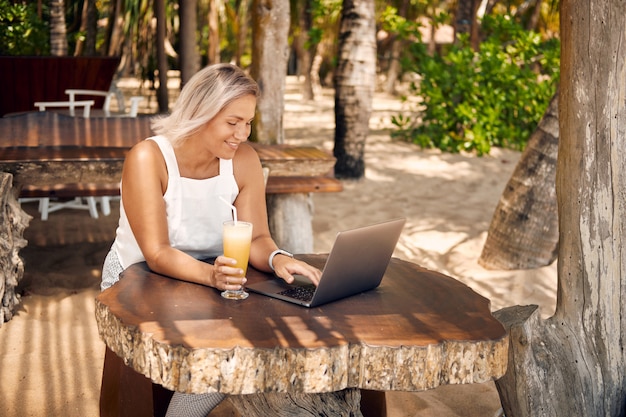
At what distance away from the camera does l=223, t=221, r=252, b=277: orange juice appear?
2.33 metres

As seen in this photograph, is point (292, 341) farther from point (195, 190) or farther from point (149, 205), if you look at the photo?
point (195, 190)

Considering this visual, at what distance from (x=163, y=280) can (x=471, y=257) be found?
3646mm

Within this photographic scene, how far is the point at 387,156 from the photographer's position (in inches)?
382

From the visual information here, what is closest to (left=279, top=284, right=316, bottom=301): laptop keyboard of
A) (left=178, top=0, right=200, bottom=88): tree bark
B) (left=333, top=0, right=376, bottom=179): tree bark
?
(left=178, top=0, right=200, bottom=88): tree bark

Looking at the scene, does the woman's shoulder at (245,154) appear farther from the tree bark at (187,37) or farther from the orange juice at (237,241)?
the tree bark at (187,37)

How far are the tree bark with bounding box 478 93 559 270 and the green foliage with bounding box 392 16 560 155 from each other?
14.9 ft

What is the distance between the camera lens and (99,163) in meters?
4.15

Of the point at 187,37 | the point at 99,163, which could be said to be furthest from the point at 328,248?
the point at 187,37

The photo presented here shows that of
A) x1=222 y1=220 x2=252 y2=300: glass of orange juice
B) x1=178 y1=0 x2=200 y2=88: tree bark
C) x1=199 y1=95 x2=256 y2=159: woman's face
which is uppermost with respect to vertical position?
x1=178 y1=0 x2=200 y2=88: tree bark

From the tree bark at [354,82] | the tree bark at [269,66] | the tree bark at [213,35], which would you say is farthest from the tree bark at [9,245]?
the tree bark at [213,35]

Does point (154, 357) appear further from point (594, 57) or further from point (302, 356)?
point (594, 57)

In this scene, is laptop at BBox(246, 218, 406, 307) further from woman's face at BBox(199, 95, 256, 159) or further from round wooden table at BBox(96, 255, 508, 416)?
woman's face at BBox(199, 95, 256, 159)

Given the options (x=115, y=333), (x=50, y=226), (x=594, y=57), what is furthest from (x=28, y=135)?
(x=594, y=57)

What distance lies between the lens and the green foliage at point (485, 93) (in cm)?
1003
